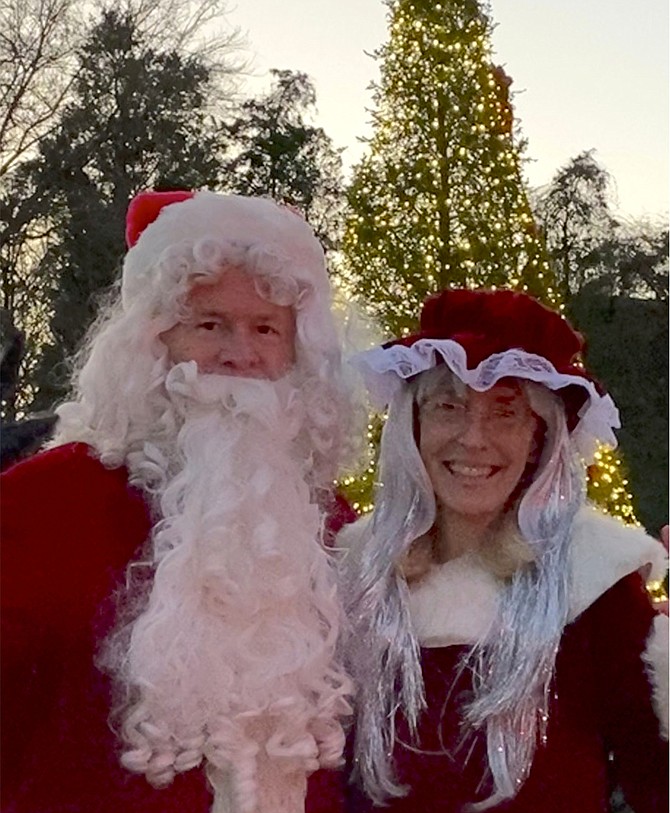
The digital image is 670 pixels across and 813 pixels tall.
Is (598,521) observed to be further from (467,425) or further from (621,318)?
(621,318)

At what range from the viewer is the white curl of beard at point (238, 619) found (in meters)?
1.35

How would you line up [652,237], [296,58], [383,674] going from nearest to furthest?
[383,674] → [296,58] → [652,237]

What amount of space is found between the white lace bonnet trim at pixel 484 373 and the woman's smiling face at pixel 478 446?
43mm

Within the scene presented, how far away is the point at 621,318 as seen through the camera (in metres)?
5.81

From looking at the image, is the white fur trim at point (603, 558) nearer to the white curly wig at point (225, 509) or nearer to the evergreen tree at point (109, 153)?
the white curly wig at point (225, 509)

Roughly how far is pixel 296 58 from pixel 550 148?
4.89 feet

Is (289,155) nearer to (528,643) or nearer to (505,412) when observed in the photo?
(505,412)

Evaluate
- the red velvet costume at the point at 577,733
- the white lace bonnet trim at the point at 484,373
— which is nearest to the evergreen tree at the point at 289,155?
the white lace bonnet trim at the point at 484,373

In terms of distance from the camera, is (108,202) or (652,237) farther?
(652,237)

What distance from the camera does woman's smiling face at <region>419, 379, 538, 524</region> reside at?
146 cm

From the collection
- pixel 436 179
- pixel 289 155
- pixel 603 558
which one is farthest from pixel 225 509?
pixel 436 179

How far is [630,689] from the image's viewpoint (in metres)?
1.43

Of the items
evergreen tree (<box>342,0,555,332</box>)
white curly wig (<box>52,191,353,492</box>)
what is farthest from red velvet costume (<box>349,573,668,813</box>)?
evergreen tree (<box>342,0,555,332</box>)

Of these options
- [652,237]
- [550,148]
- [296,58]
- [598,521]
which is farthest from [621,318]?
[598,521]
